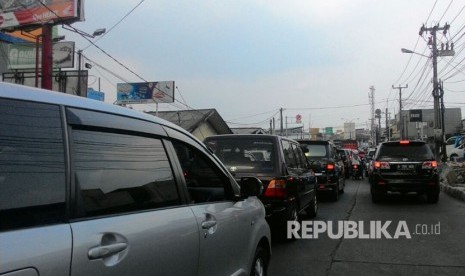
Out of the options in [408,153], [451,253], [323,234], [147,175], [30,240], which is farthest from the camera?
[408,153]

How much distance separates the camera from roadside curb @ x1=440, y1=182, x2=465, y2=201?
1426cm

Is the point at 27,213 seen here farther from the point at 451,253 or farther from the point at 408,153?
the point at 408,153

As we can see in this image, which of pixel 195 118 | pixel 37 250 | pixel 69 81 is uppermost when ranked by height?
pixel 69 81

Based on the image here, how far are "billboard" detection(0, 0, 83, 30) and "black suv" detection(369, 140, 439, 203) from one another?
15.4 m

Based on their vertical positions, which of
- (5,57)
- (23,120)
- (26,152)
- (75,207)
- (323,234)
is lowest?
(323,234)

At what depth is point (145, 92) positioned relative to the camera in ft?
137

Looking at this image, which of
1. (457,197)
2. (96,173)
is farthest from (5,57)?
(96,173)

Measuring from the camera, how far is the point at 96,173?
254 cm

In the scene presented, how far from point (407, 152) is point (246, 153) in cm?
695

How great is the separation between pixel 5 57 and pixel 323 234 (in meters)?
21.4

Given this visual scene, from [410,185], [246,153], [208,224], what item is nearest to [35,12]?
[410,185]

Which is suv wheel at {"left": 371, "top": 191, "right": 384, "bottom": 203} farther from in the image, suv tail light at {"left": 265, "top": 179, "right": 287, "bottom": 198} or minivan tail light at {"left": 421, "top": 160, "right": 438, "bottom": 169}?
suv tail light at {"left": 265, "top": 179, "right": 287, "bottom": 198}

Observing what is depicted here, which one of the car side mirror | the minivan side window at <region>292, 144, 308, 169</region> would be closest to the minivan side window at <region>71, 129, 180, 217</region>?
the car side mirror
